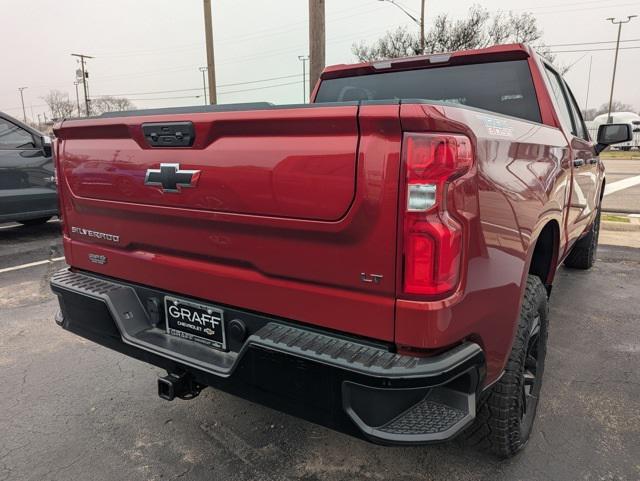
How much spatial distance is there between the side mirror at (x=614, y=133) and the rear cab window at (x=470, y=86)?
1.40 m

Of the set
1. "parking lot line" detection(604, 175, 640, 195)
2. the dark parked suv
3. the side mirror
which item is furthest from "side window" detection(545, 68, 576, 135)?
"parking lot line" detection(604, 175, 640, 195)

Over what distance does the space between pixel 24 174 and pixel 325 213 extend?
651 centimetres

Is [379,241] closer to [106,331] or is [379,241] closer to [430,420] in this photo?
[430,420]

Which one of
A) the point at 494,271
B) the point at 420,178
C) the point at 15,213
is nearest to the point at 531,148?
the point at 494,271

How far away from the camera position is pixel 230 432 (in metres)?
2.57

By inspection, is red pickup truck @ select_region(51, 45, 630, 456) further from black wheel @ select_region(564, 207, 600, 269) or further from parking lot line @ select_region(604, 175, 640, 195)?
parking lot line @ select_region(604, 175, 640, 195)

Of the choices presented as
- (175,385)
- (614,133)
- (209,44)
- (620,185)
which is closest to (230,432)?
(175,385)

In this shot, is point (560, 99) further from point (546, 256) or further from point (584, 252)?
point (584, 252)

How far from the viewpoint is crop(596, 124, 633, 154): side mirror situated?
13.2ft

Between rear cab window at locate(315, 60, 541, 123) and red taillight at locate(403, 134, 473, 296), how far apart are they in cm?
162

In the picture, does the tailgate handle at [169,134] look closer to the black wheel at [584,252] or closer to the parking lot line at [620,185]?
the black wheel at [584,252]

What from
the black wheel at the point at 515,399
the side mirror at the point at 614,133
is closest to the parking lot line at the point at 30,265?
the black wheel at the point at 515,399

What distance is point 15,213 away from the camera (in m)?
6.63

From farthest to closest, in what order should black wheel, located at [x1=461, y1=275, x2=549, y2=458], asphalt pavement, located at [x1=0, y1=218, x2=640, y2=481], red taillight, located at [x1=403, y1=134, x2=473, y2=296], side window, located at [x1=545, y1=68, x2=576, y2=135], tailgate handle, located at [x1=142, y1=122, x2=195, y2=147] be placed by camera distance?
side window, located at [x1=545, y1=68, x2=576, y2=135]
asphalt pavement, located at [x1=0, y1=218, x2=640, y2=481]
black wheel, located at [x1=461, y1=275, x2=549, y2=458]
tailgate handle, located at [x1=142, y1=122, x2=195, y2=147]
red taillight, located at [x1=403, y1=134, x2=473, y2=296]
